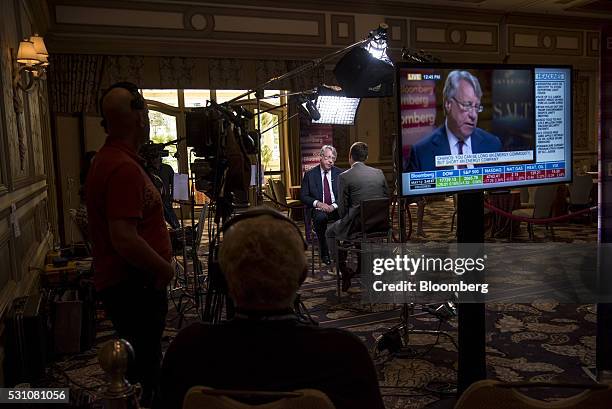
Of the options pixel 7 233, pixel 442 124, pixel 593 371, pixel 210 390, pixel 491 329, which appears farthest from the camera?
pixel 491 329

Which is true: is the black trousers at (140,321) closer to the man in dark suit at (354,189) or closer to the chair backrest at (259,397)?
the chair backrest at (259,397)

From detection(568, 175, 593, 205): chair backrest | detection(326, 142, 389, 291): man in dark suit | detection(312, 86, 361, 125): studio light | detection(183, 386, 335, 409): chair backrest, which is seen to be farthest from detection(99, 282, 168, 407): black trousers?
detection(568, 175, 593, 205): chair backrest

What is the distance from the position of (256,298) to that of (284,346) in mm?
121

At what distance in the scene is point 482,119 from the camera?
7.57 ft

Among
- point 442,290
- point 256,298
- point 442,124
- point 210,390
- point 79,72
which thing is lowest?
point 442,290

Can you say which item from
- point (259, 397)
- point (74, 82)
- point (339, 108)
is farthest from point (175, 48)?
point (259, 397)

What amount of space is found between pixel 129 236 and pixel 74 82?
6.97m

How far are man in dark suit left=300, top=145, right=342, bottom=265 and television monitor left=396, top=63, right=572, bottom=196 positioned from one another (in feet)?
11.0

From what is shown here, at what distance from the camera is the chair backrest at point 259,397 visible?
0.96 m

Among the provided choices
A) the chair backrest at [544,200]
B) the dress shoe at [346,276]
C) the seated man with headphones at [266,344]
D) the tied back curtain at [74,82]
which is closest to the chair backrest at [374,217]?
the dress shoe at [346,276]

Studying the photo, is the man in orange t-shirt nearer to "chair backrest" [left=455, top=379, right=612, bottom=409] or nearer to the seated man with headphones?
the seated man with headphones

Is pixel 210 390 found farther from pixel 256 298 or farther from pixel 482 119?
pixel 482 119

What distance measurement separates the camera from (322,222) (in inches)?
226

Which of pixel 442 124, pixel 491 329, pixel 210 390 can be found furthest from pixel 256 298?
pixel 491 329
